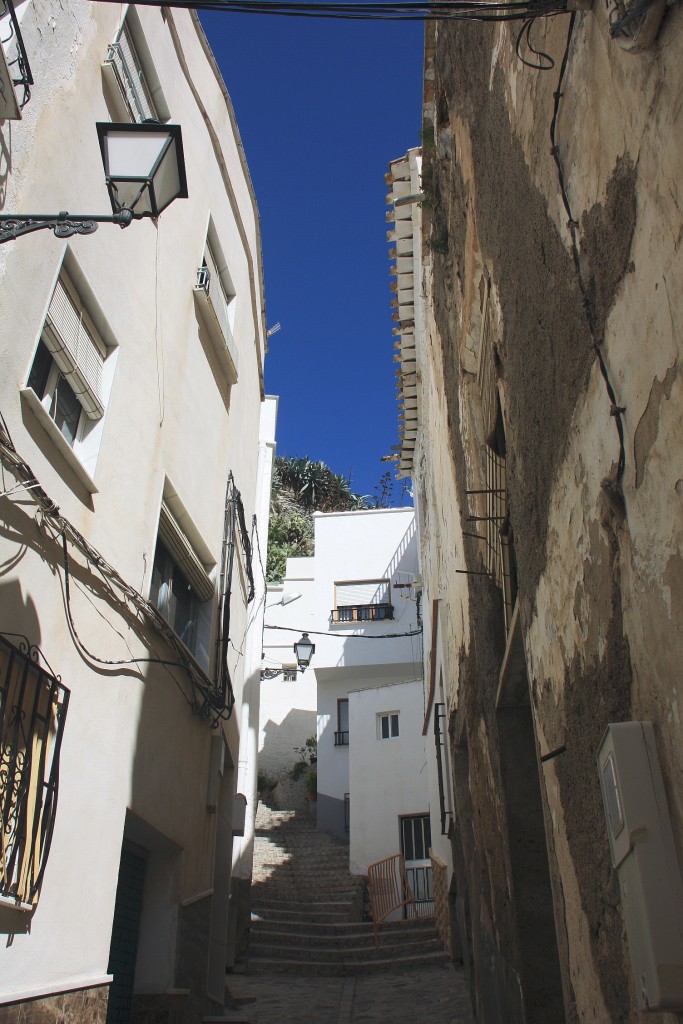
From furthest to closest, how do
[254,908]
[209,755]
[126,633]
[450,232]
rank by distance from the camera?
[254,908]
[209,755]
[450,232]
[126,633]

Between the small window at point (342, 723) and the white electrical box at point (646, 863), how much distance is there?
2431 centimetres

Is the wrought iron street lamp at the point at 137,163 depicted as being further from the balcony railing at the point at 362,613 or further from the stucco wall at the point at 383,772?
the balcony railing at the point at 362,613

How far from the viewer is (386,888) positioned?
54.7 ft

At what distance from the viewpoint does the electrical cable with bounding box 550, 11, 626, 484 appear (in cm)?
237

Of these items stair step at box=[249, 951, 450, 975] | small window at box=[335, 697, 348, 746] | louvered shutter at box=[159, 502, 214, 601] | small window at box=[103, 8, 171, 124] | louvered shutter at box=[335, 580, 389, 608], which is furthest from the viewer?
louvered shutter at box=[335, 580, 389, 608]

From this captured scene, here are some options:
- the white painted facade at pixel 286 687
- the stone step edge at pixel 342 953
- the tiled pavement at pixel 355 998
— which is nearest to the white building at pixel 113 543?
the tiled pavement at pixel 355 998

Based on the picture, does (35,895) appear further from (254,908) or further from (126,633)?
(254,908)

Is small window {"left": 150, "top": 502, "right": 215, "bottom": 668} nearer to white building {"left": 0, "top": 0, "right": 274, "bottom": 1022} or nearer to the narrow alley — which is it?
white building {"left": 0, "top": 0, "right": 274, "bottom": 1022}

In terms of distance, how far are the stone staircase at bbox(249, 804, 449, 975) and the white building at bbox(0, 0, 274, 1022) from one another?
157 inches

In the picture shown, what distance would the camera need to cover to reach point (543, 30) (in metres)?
3.15

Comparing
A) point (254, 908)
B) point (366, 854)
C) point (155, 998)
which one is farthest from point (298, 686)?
point (155, 998)

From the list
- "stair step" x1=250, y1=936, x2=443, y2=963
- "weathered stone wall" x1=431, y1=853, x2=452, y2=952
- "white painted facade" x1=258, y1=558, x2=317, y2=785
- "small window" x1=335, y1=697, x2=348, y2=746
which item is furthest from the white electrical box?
"white painted facade" x1=258, y1=558, x2=317, y2=785

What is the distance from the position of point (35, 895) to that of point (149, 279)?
4.85 m

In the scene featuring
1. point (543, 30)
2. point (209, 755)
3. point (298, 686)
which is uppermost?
point (298, 686)
